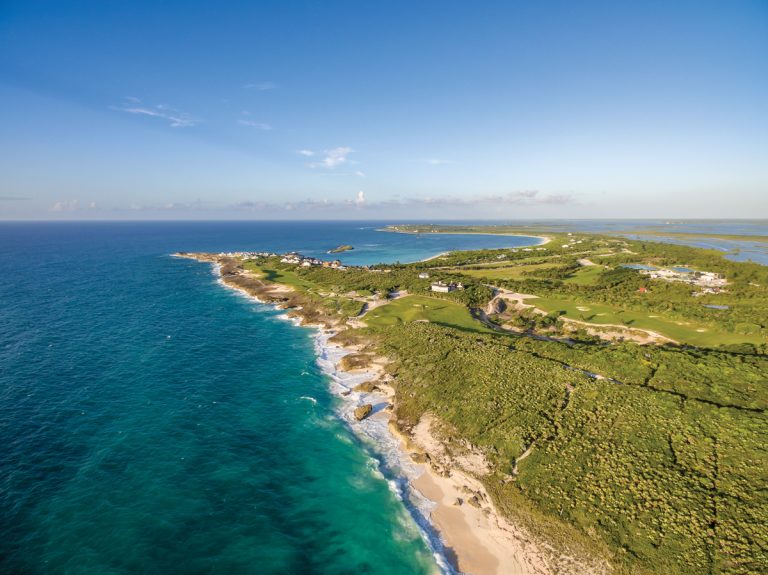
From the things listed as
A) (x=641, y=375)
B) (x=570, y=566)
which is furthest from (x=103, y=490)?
(x=641, y=375)

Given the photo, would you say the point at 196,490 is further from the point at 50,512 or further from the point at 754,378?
the point at 754,378

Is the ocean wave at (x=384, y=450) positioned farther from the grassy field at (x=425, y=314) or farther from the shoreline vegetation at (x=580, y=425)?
the grassy field at (x=425, y=314)

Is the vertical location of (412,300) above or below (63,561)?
above

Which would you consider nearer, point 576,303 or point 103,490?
point 103,490

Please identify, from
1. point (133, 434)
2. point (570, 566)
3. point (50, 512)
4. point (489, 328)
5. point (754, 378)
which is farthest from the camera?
point (489, 328)

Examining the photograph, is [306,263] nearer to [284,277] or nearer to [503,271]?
[284,277]

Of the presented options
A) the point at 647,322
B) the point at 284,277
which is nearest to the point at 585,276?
the point at 647,322
